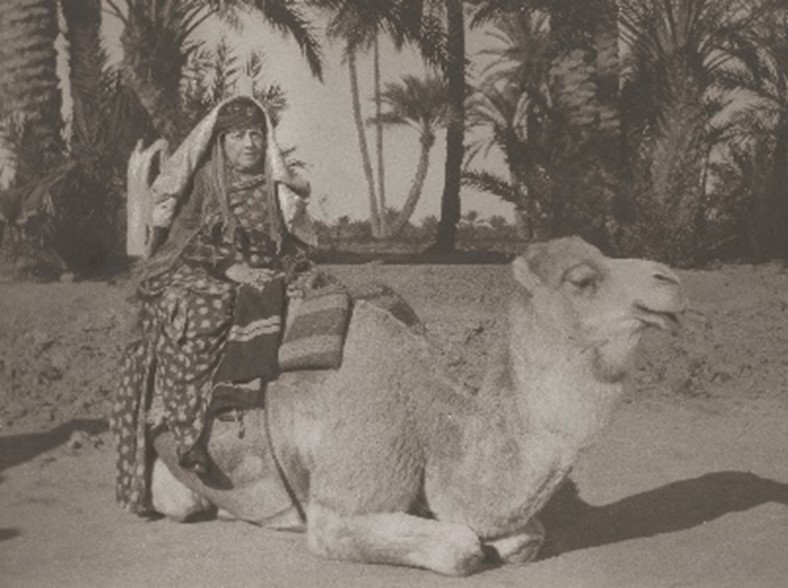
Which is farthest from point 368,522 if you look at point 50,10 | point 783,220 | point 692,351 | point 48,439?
point 783,220

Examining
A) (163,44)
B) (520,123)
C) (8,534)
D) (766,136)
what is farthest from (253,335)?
(766,136)

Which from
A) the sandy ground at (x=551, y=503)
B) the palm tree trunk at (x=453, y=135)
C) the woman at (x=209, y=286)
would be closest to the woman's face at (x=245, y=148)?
the woman at (x=209, y=286)

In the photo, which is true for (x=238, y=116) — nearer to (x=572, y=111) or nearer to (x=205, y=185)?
(x=205, y=185)

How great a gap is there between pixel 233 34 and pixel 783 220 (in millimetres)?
4086

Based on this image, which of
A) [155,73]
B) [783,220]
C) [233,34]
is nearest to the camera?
[155,73]

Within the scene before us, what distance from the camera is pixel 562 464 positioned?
3.86 meters

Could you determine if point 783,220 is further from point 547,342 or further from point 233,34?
point 547,342

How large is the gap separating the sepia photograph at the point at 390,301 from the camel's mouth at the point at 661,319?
1cm

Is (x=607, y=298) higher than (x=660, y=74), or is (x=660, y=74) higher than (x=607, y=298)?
(x=660, y=74)

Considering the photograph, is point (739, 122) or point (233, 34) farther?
point (739, 122)

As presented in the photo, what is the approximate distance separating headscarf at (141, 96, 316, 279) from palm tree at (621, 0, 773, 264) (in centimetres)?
379

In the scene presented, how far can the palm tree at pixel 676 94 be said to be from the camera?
860cm

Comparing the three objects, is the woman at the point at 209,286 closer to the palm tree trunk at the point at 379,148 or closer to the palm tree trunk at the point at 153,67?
the palm tree trunk at the point at 379,148

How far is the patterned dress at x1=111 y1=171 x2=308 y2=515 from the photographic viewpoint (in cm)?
448
